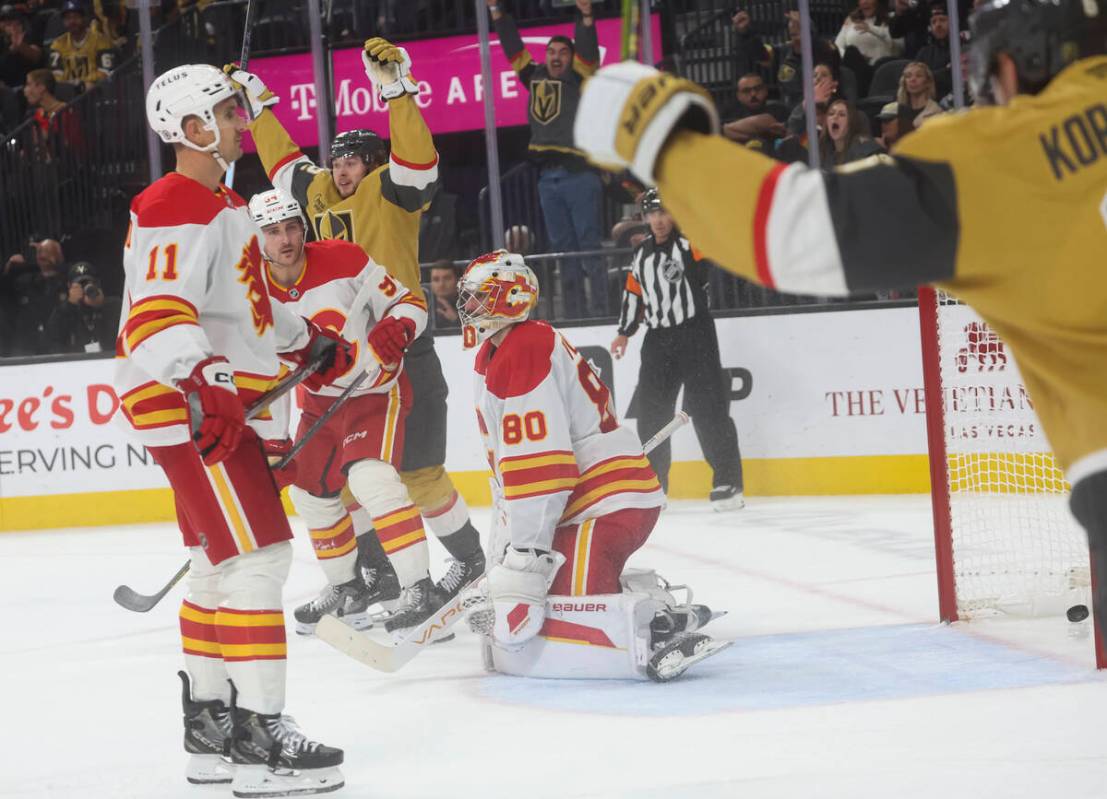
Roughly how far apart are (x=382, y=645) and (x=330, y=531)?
74 centimetres

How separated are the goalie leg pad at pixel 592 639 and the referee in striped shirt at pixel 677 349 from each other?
2.96 meters

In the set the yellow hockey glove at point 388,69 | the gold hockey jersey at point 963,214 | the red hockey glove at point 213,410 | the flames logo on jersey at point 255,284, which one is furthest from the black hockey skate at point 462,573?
the gold hockey jersey at point 963,214

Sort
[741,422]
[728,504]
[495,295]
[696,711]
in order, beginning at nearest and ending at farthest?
[696,711] < [495,295] < [728,504] < [741,422]

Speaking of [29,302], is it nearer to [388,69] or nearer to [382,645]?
[388,69]

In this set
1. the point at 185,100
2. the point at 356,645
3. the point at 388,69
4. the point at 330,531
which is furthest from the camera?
the point at 388,69

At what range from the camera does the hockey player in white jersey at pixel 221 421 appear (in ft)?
8.63

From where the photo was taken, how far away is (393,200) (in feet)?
14.9

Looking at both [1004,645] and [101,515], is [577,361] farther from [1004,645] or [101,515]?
[101,515]

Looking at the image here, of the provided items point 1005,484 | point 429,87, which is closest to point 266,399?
point 1005,484

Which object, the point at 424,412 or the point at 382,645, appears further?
the point at 424,412

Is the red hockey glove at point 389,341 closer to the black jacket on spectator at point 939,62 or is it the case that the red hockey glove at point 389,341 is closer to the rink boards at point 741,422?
the rink boards at point 741,422

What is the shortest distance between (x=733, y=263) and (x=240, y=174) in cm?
868

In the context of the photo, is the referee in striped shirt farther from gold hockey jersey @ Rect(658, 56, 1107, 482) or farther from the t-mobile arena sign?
gold hockey jersey @ Rect(658, 56, 1107, 482)

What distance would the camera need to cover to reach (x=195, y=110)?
111 inches
